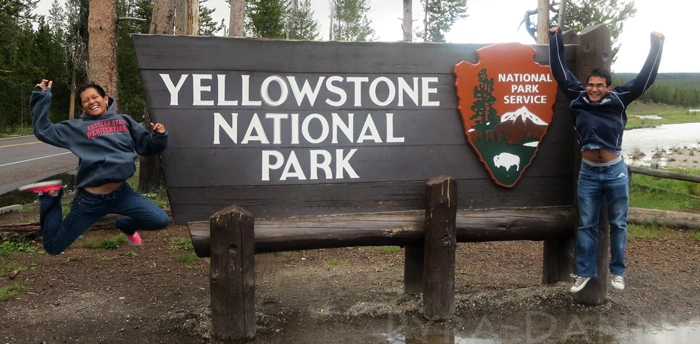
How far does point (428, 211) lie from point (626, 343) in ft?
5.14

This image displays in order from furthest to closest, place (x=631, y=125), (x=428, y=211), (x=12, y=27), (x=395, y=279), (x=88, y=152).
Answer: (x=631, y=125) < (x=12, y=27) < (x=395, y=279) < (x=428, y=211) < (x=88, y=152)

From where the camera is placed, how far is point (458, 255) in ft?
22.6

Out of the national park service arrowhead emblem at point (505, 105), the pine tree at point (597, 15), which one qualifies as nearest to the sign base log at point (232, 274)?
the national park service arrowhead emblem at point (505, 105)

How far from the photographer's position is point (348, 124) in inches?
172

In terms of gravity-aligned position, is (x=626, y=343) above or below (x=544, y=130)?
below

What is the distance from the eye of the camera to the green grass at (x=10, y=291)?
17.0ft

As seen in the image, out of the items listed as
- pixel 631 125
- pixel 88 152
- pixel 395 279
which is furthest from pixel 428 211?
pixel 631 125

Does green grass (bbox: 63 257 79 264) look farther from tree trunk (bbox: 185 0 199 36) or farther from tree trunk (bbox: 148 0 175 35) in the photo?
tree trunk (bbox: 185 0 199 36)

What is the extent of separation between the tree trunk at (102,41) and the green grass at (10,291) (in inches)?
156

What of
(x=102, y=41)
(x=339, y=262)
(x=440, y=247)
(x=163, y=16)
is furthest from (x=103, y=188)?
(x=163, y=16)

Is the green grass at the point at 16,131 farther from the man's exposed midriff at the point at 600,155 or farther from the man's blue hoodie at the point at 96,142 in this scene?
the man's exposed midriff at the point at 600,155

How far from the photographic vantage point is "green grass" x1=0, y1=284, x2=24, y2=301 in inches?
204

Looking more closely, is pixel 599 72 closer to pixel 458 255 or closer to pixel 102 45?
pixel 458 255

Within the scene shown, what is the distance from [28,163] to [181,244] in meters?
13.5
